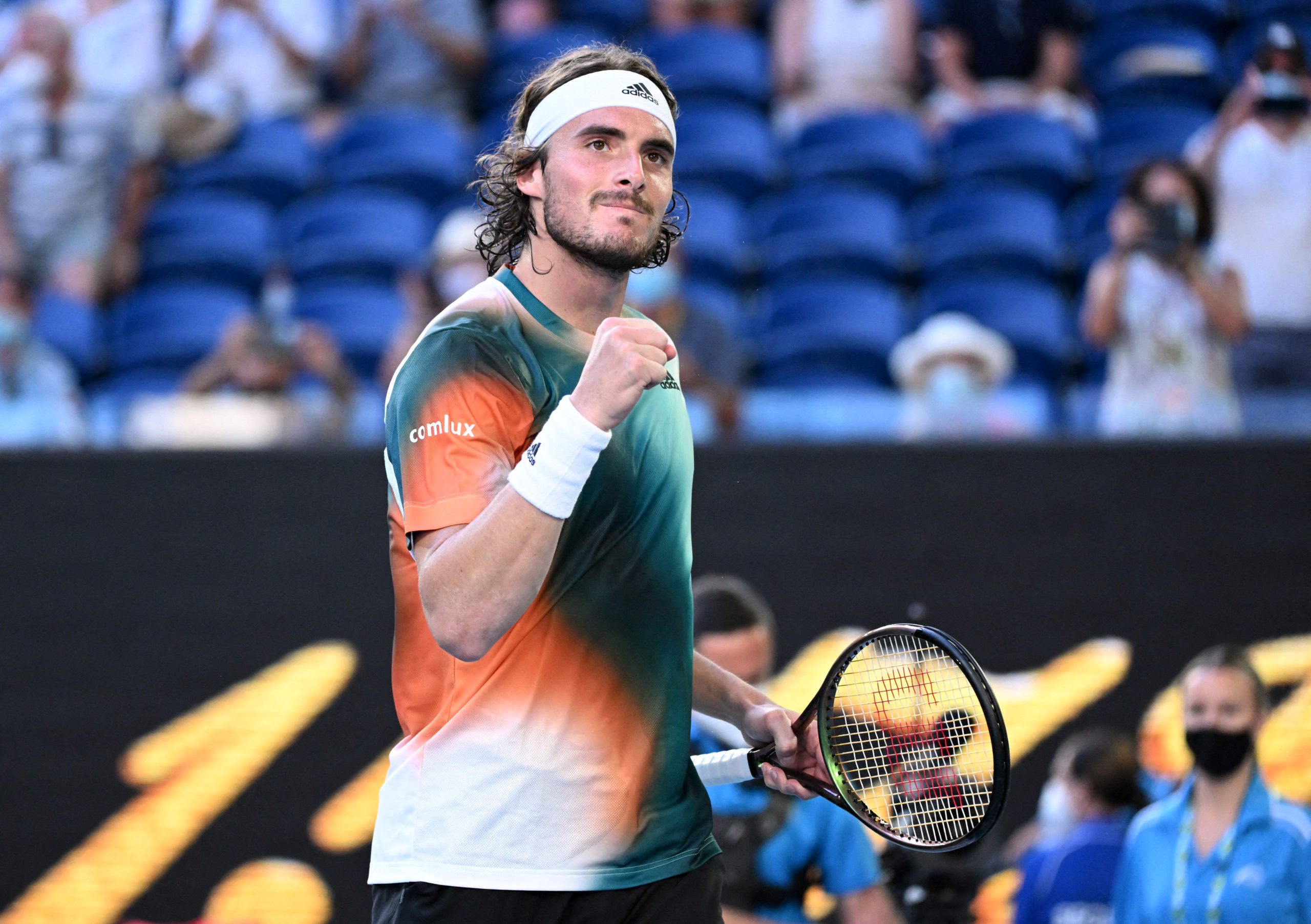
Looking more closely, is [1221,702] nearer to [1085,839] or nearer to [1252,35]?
[1085,839]

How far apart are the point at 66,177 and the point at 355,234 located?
1265 mm

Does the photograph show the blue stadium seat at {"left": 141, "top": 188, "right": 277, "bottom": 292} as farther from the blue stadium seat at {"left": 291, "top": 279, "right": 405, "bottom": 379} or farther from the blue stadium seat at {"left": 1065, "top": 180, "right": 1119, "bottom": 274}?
the blue stadium seat at {"left": 1065, "top": 180, "right": 1119, "bottom": 274}

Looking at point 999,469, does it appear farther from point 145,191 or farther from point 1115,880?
point 145,191

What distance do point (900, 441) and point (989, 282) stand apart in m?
1.41

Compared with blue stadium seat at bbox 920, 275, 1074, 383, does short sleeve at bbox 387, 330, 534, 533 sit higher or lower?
lower

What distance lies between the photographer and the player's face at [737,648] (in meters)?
3.95

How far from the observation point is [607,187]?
2.24 meters

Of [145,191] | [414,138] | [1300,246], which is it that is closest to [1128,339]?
[1300,246]

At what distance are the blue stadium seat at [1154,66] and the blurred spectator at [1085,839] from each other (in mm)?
3708

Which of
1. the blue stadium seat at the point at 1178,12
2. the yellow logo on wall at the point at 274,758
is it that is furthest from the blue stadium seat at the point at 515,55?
the yellow logo on wall at the point at 274,758

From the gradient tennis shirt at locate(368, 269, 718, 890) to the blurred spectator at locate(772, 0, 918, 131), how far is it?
17.7 feet

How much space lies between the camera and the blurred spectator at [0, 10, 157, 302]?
20.7 feet

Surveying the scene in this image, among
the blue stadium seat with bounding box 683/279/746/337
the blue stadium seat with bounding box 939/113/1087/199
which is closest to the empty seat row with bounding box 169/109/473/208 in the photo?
the blue stadium seat with bounding box 683/279/746/337

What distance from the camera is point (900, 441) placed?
205 inches
